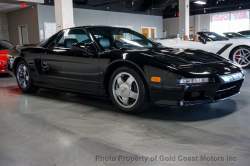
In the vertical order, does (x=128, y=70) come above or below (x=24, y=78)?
above

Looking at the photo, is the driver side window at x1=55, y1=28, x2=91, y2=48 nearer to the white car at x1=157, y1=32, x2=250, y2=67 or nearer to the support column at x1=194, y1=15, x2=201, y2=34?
the white car at x1=157, y1=32, x2=250, y2=67

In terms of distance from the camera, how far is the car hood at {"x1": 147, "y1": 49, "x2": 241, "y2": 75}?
275 centimetres

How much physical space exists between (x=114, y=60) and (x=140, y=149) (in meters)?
1.33

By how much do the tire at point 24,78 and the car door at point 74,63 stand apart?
70cm

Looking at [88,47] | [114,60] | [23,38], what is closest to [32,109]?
[88,47]

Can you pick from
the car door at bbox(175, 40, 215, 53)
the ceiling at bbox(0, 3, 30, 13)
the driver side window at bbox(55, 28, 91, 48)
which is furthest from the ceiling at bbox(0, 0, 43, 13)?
the driver side window at bbox(55, 28, 91, 48)

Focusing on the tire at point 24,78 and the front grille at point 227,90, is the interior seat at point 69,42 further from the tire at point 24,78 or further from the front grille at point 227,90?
the front grille at point 227,90

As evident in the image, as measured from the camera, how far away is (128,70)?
3037 mm

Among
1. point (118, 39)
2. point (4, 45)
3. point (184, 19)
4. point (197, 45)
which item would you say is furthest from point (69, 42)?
point (184, 19)

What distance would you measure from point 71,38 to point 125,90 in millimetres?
1365

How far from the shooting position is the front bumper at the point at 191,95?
2.71m

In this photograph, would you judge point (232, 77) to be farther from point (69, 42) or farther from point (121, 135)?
point (69, 42)

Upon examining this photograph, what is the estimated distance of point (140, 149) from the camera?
6.98 feet

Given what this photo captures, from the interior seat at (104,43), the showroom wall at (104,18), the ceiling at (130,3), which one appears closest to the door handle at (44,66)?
the interior seat at (104,43)
